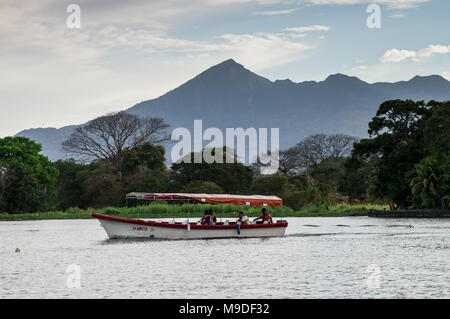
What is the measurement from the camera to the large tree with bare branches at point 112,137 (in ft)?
277

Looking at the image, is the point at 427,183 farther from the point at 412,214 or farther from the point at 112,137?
the point at 112,137

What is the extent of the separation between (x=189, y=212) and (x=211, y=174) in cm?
1463

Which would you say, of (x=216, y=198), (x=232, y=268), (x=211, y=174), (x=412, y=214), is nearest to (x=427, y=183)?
(x=412, y=214)

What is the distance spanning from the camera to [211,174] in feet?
271

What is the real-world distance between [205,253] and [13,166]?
166ft

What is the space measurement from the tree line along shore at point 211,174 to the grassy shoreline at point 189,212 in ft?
0.38

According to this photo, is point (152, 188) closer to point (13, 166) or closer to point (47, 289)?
point (13, 166)

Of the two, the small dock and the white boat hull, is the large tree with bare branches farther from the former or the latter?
the white boat hull

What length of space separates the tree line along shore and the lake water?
26846 millimetres

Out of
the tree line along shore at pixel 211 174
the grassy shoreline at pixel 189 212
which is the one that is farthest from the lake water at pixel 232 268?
the tree line along shore at pixel 211 174

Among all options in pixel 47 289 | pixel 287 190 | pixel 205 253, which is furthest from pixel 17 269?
pixel 287 190

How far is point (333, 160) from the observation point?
108 m

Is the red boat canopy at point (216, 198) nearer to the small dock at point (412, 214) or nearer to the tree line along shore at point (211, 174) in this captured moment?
the tree line along shore at point (211, 174)

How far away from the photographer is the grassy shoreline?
6588 cm
